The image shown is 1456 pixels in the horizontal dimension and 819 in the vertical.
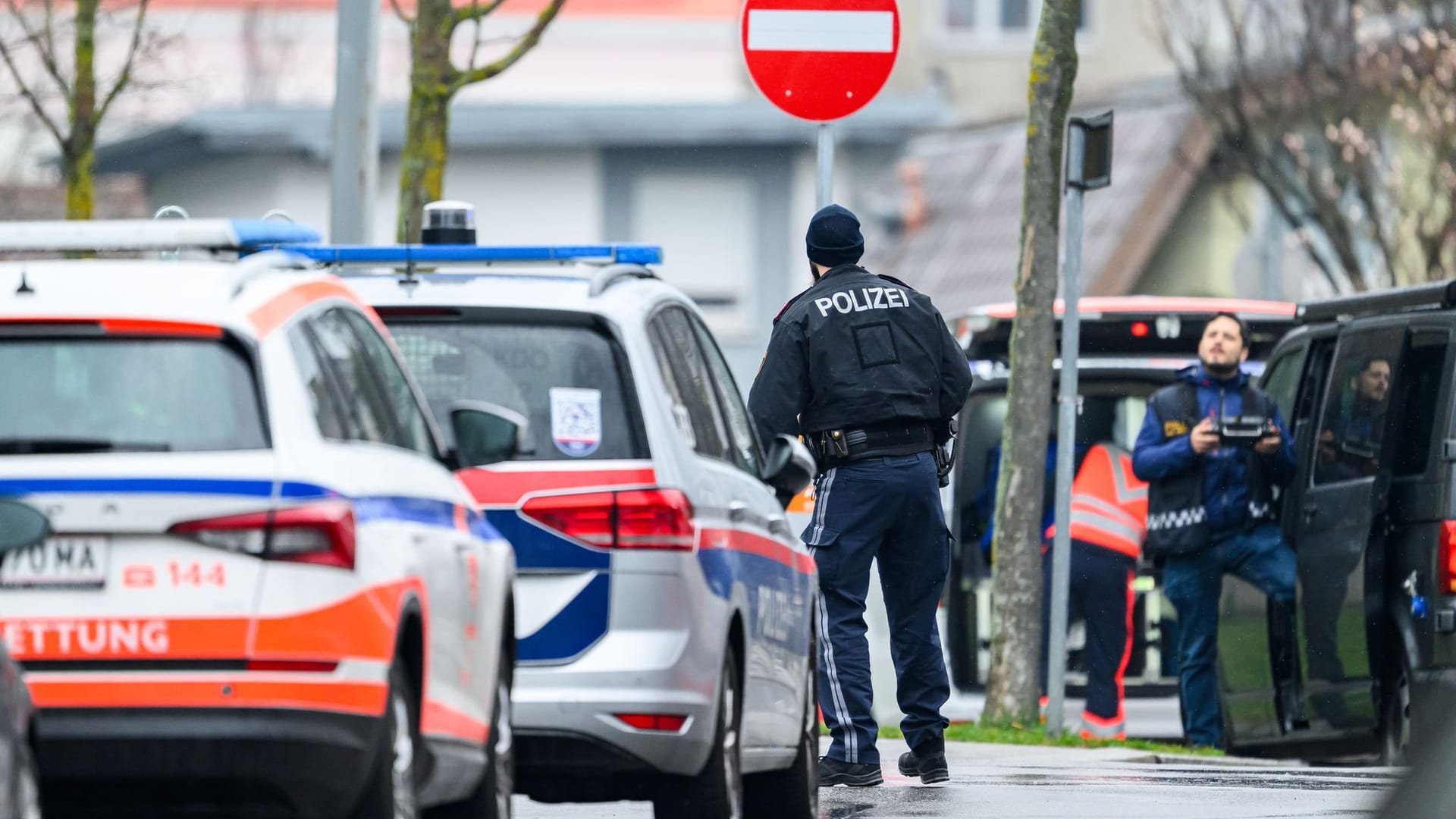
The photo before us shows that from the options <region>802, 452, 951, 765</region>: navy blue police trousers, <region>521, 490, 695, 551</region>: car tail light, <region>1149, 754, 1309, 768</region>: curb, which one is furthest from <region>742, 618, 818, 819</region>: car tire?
<region>1149, 754, 1309, 768</region>: curb

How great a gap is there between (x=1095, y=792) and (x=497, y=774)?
4057 millimetres

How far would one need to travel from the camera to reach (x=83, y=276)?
6488 millimetres

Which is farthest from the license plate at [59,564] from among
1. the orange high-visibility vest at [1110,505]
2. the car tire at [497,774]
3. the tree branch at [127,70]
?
the tree branch at [127,70]

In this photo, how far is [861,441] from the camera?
10.7 metres

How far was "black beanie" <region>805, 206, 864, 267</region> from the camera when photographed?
1095 cm

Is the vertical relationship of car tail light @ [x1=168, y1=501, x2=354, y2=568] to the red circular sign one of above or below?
below

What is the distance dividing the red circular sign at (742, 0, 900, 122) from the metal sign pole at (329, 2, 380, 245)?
6.20ft

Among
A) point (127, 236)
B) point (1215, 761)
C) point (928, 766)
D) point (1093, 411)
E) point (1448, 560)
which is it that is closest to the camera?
point (127, 236)

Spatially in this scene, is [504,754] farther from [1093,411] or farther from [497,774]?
[1093,411]

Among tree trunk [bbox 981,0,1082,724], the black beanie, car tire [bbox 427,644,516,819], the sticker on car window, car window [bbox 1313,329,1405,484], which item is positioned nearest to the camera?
car tire [bbox 427,644,516,819]

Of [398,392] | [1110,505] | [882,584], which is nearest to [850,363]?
[882,584]

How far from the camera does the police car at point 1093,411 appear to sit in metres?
15.0

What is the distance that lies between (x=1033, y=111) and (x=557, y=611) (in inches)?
277

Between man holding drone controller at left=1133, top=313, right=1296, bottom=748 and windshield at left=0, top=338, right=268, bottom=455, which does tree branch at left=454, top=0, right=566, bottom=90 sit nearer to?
man holding drone controller at left=1133, top=313, right=1296, bottom=748
